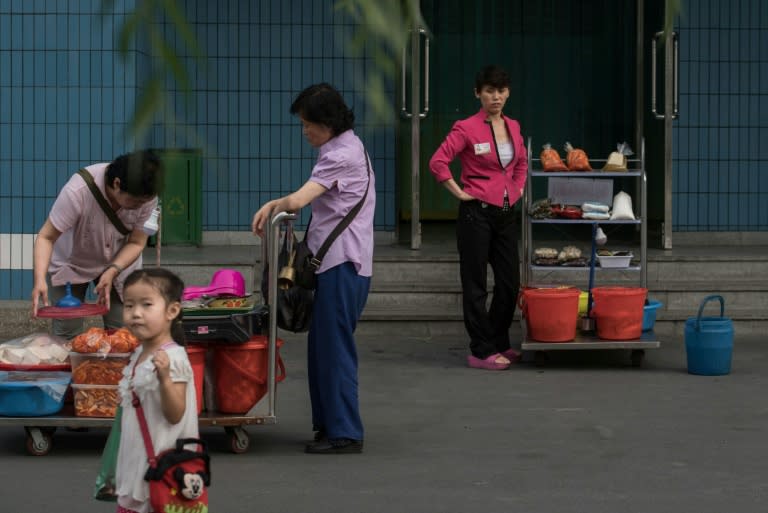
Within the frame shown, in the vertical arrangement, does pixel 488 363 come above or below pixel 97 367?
below

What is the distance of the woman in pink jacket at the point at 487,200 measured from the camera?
31.2 feet

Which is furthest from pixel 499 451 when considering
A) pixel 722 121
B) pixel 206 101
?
pixel 722 121

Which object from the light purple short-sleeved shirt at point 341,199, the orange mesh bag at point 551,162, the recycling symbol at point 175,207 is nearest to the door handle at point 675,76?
the orange mesh bag at point 551,162

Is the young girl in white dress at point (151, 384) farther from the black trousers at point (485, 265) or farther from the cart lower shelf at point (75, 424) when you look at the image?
the black trousers at point (485, 265)

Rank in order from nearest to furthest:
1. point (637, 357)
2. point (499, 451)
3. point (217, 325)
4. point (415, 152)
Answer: point (217, 325) < point (499, 451) < point (637, 357) < point (415, 152)

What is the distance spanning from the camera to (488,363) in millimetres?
9750

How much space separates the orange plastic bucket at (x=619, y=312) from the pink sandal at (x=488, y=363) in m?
0.73

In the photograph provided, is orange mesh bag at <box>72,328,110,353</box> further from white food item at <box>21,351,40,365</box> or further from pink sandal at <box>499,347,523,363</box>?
pink sandal at <box>499,347,523,363</box>

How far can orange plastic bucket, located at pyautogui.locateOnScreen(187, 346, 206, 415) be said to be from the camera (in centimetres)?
689

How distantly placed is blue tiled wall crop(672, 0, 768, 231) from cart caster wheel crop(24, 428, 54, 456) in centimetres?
731

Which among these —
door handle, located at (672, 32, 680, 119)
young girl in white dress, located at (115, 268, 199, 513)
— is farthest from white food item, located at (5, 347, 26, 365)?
door handle, located at (672, 32, 680, 119)

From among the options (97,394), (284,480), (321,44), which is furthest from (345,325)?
(321,44)

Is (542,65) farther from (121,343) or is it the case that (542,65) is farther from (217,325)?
(121,343)

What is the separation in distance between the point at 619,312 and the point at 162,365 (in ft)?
19.1
